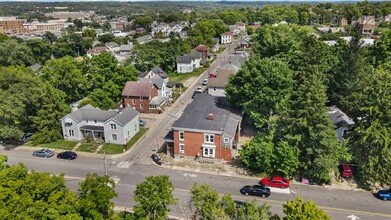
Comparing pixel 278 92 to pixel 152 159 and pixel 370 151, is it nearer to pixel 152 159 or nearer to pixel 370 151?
pixel 370 151

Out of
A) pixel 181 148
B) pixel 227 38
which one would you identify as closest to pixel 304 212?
pixel 181 148

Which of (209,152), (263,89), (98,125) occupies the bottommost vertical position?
(209,152)

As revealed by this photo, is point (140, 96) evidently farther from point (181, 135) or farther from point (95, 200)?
point (95, 200)

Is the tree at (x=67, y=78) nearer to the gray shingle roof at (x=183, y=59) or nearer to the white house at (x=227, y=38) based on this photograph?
the gray shingle roof at (x=183, y=59)

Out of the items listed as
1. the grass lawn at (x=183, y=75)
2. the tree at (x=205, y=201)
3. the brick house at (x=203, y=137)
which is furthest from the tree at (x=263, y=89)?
the grass lawn at (x=183, y=75)

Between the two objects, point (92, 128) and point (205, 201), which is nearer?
point (205, 201)

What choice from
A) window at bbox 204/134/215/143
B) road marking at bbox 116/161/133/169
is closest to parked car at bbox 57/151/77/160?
road marking at bbox 116/161/133/169
